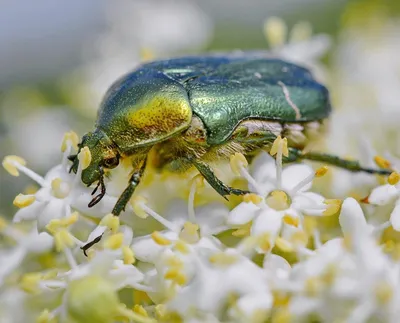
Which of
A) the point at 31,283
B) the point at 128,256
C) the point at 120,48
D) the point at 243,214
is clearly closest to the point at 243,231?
the point at 243,214

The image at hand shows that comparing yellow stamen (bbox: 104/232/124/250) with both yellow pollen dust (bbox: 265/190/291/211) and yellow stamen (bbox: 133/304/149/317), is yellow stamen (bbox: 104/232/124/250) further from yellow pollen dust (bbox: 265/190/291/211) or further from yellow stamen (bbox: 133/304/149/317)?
yellow pollen dust (bbox: 265/190/291/211)

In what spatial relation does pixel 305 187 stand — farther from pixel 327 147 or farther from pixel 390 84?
pixel 390 84

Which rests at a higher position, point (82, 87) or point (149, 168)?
point (149, 168)

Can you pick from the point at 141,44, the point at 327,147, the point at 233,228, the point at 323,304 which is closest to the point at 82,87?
the point at 141,44

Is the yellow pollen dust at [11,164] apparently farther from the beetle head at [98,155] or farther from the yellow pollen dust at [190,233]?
the yellow pollen dust at [190,233]

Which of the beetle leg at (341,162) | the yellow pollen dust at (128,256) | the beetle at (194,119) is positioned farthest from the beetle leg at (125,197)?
the beetle leg at (341,162)

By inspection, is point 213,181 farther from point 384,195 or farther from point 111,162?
point 384,195

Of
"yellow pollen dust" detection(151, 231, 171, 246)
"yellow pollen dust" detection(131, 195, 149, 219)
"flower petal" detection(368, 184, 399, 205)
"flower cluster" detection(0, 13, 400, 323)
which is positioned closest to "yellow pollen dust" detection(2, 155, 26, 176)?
"flower cluster" detection(0, 13, 400, 323)
